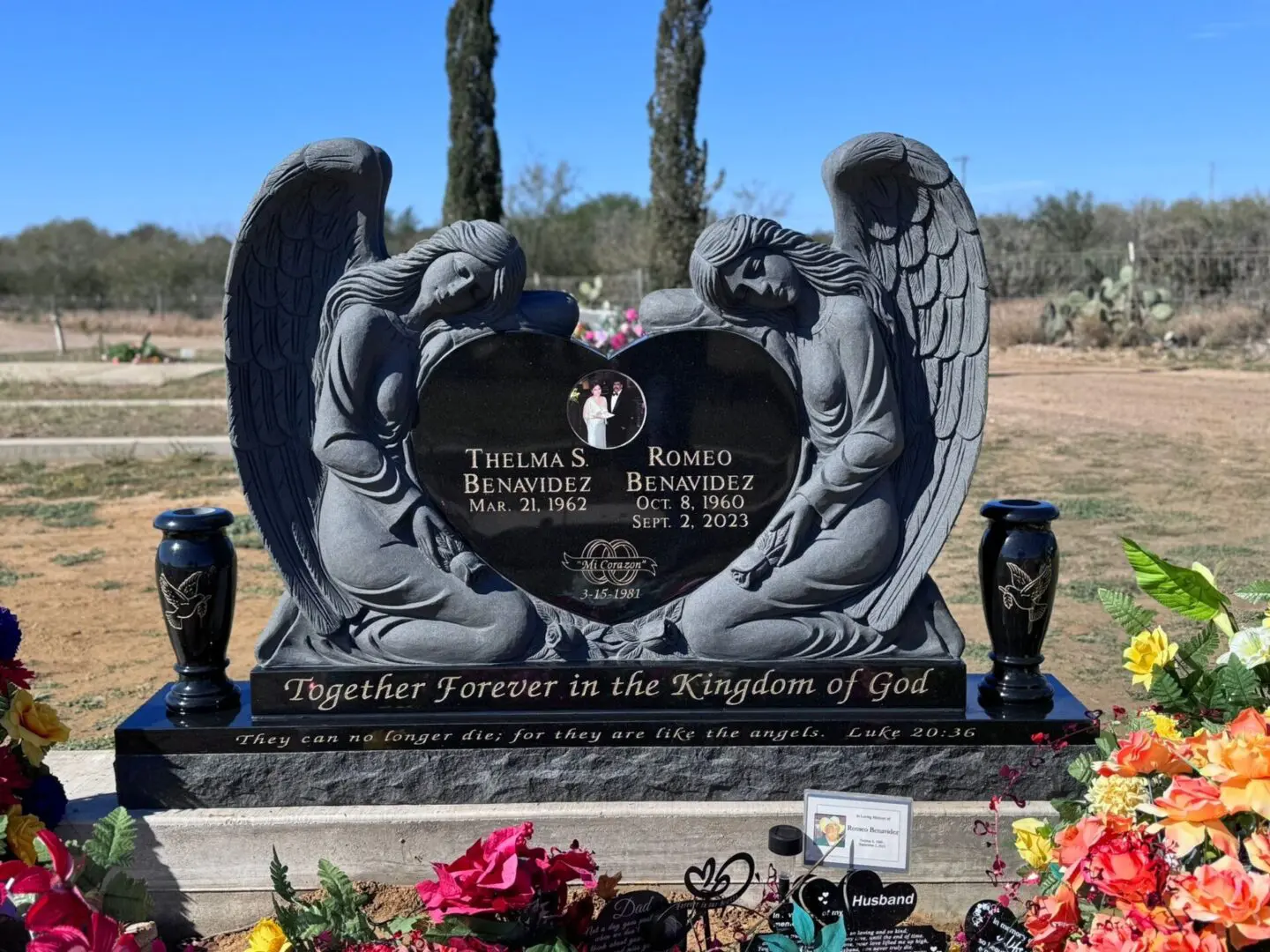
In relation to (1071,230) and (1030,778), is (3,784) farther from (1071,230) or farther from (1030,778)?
(1071,230)

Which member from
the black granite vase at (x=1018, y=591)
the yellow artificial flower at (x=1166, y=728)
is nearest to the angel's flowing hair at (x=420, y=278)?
the black granite vase at (x=1018, y=591)

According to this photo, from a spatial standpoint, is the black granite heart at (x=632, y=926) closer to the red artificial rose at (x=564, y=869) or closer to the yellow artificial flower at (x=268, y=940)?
the red artificial rose at (x=564, y=869)

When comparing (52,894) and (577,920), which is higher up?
(52,894)

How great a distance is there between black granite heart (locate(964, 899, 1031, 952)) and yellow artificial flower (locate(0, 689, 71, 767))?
8.33 feet

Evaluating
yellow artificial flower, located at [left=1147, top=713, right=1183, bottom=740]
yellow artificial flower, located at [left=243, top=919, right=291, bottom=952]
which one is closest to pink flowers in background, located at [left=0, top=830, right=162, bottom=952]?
yellow artificial flower, located at [left=243, top=919, right=291, bottom=952]

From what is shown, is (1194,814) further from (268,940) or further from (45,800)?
(45,800)

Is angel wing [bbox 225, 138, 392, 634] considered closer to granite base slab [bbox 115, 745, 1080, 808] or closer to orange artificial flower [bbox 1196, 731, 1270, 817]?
granite base slab [bbox 115, 745, 1080, 808]

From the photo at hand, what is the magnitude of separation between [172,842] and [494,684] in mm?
1038

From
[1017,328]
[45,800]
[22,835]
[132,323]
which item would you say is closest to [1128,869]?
[22,835]

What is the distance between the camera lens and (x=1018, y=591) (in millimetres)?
3580

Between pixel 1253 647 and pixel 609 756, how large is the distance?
71.6 inches

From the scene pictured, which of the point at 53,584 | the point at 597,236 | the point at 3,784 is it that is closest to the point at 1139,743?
the point at 3,784

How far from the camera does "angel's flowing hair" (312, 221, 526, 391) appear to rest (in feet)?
11.5

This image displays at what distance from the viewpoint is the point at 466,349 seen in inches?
142
